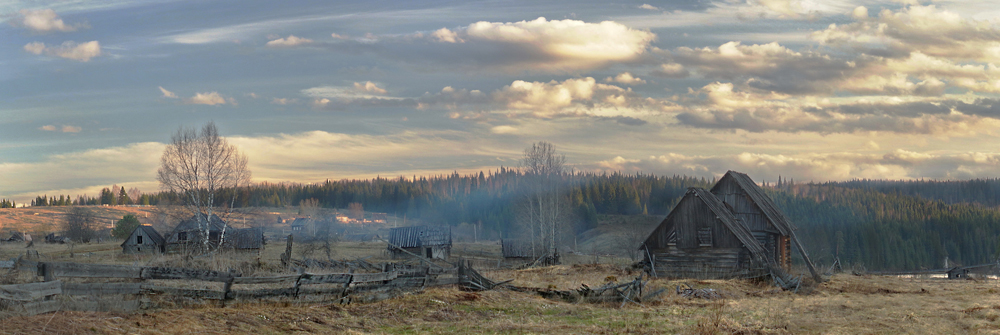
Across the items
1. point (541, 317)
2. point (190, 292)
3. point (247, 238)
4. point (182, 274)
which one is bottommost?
point (247, 238)

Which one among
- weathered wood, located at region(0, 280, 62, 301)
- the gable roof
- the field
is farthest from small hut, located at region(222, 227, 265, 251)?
weathered wood, located at region(0, 280, 62, 301)

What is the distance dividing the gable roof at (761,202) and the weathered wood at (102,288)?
3208 cm

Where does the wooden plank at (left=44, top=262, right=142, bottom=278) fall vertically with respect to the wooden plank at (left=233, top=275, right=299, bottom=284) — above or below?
above

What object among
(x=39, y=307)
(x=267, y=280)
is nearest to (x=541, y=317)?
(x=267, y=280)

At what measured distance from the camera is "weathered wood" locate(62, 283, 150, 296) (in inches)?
529

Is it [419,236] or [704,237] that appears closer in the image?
[704,237]

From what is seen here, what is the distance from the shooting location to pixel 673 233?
1425 inches

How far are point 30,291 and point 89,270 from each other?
160 centimetres

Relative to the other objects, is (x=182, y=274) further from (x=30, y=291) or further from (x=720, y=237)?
(x=720, y=237)

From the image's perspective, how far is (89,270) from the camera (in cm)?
1396

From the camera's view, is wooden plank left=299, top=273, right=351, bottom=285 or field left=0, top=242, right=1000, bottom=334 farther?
wooden plank left=299, top=273, right=351, bottom=285

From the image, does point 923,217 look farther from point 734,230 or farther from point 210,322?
point 210,322

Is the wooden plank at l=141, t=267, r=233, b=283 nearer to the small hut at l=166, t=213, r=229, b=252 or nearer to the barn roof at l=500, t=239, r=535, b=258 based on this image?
the small hut at l=166, t=213, r=229, b=252

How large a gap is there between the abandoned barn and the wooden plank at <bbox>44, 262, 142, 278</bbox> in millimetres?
27197
